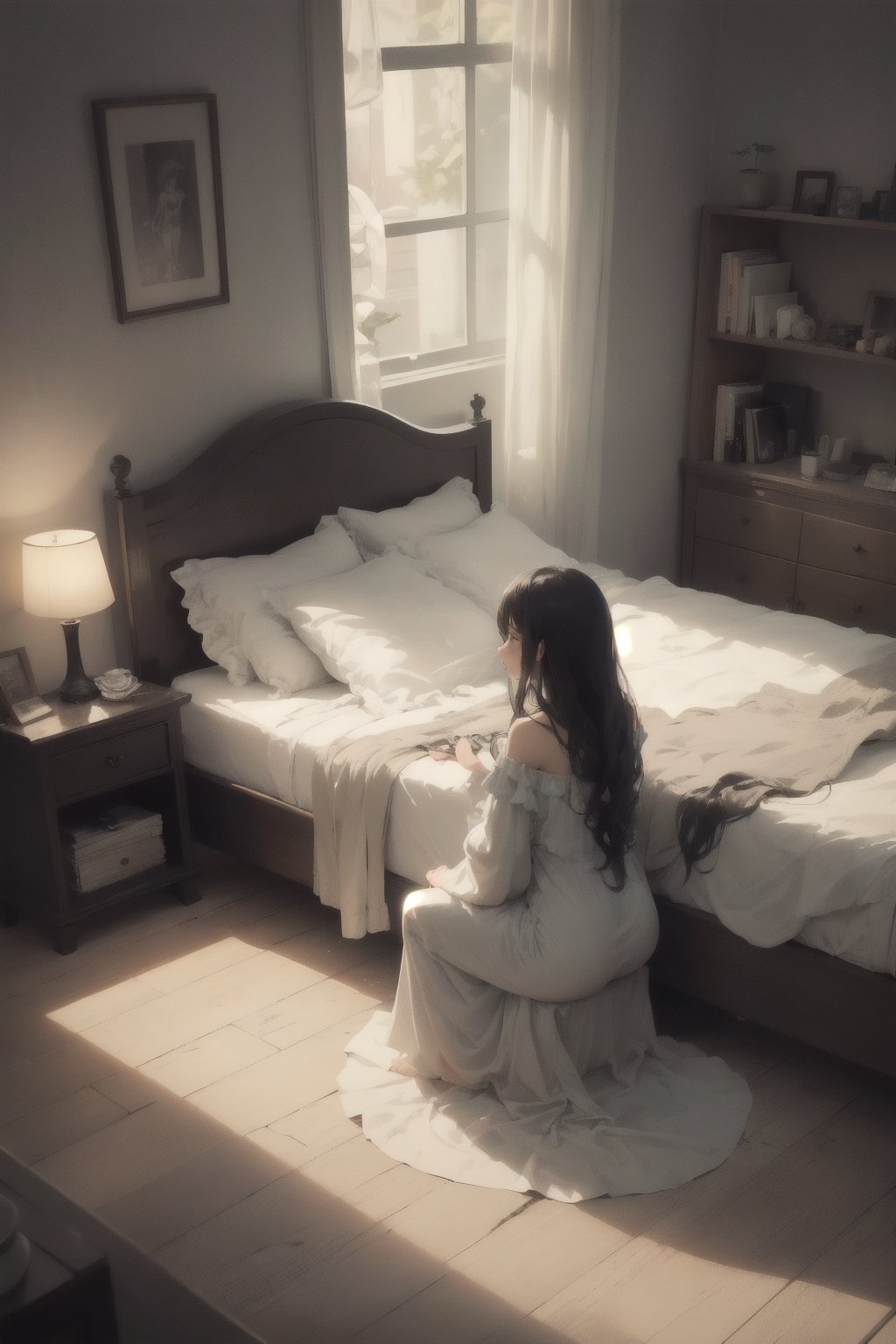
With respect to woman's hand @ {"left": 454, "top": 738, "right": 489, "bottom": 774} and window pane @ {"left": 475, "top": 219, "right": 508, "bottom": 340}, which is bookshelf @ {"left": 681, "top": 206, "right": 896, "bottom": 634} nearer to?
window pane @ {"left": 475, "top": 219, "right": 508, "bottom": 340}

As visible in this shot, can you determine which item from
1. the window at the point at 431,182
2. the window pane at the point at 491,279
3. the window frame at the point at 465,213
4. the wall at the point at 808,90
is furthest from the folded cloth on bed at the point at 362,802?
the wall at the point at 808,90

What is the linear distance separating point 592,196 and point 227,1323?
11.8 feet

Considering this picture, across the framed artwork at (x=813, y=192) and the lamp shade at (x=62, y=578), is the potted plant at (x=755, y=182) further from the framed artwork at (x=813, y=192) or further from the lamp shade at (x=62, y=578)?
the lamp shade at (x=62, y=578)

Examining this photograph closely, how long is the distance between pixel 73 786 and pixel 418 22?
2382 mm

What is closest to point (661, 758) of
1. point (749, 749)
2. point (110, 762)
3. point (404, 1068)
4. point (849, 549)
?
point (749, 749)

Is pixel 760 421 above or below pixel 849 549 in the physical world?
above

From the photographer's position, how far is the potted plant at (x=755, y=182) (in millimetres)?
4551

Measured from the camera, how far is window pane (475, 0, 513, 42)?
4.03 metres

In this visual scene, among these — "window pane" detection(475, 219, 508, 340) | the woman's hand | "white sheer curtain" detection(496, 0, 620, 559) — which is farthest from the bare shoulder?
"window pane" detection(475, 219, 508, 340)

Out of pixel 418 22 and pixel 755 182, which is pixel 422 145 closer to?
pixel 418 22

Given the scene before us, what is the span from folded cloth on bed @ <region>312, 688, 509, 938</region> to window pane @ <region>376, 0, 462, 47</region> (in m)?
2.02

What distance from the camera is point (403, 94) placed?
395cm

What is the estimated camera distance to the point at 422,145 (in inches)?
159

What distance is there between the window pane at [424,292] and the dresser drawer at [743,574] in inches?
49.8
